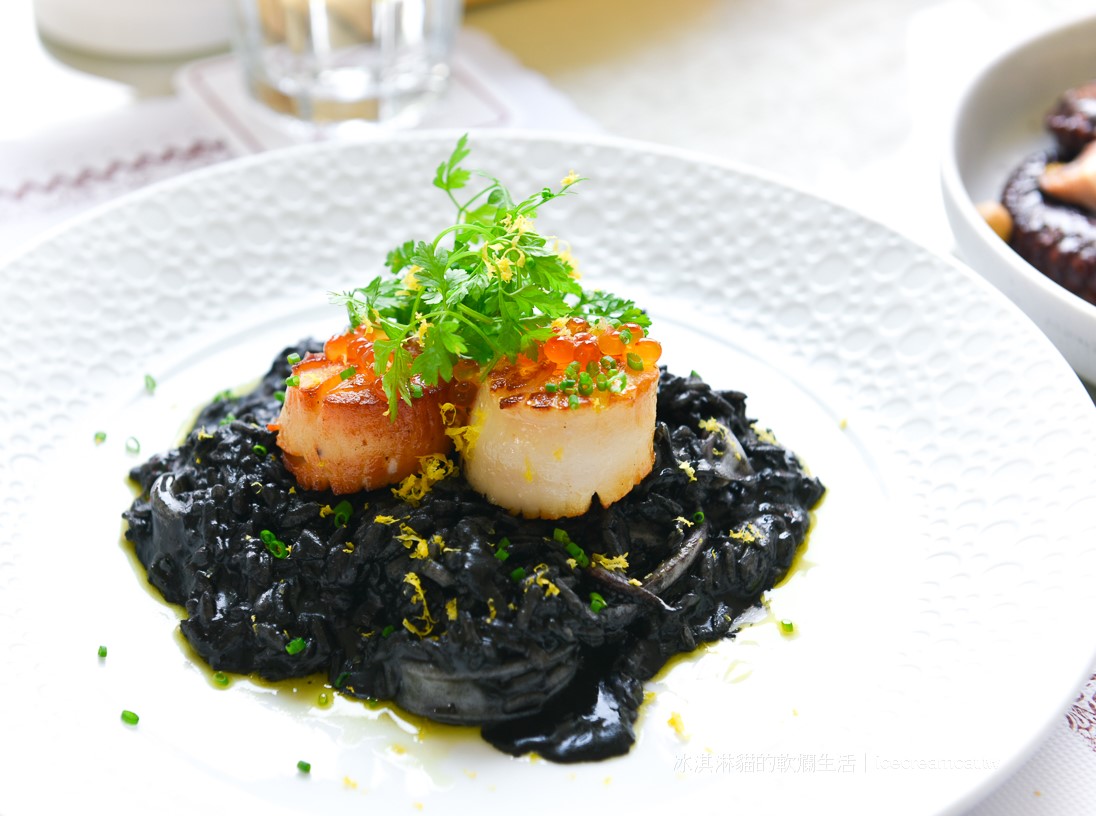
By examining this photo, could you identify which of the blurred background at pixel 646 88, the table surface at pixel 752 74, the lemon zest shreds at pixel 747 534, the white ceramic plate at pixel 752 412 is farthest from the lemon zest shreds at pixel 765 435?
the table surface at pixel 752 74

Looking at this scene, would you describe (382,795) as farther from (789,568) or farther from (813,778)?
(789,568)

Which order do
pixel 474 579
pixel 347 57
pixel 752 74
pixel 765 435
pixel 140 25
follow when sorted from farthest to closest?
pixel 752 74, pixel 140 25, pixel 347 57, pixel 765 435, pixel 474 579

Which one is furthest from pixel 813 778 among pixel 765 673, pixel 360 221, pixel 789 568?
pixel 360 221

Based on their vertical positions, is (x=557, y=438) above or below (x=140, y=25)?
above

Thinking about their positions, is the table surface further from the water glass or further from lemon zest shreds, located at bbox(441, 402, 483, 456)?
lemon zest shreds, located at bbox(441, 402, 483, 456)

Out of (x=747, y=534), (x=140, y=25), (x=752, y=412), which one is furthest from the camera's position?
(x=140, y=25)

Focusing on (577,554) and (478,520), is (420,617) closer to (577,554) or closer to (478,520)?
(478,520)

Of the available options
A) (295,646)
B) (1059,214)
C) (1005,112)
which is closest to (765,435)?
(295,646)

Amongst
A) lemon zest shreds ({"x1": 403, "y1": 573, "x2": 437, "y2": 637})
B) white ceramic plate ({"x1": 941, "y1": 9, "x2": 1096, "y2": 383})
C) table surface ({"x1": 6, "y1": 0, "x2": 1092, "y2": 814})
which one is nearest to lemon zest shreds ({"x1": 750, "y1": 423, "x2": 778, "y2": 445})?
white ceramic plate ({"x1": 941, "y1": 9, "x2": 1096, "y2": 383})
